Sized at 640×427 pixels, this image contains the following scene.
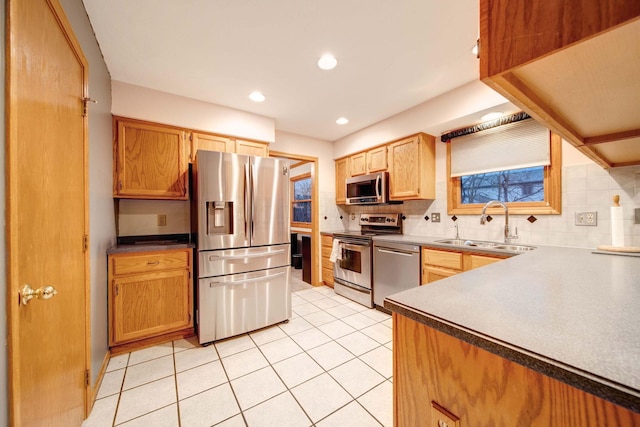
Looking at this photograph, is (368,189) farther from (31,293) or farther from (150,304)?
(31,293)

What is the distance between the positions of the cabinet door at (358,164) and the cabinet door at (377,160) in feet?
0.27

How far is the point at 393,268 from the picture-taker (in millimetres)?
2830

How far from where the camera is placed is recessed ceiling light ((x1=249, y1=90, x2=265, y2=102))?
259 centimetres

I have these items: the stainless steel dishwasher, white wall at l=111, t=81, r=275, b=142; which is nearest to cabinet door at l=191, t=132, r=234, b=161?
white wall at l=111, t=81, r=275, b=142

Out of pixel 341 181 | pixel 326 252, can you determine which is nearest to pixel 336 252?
pixel 326 252

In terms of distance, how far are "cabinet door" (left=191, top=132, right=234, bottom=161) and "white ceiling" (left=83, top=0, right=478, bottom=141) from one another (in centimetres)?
41

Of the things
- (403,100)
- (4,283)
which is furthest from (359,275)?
(4,283)

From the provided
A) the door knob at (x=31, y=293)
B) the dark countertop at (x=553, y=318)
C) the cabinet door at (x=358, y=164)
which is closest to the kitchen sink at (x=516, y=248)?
the dark countertop at (x=553, y=318)

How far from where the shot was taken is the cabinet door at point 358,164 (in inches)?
147

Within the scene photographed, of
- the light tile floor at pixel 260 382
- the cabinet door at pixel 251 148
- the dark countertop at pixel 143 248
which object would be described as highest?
the cabinet door at pixel 251 148

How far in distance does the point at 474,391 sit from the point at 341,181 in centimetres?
376

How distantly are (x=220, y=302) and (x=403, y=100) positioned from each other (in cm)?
297

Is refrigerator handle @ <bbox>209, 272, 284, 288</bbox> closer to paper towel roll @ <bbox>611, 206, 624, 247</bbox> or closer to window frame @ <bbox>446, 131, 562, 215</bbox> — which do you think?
window frame @ <bbox>446, 131, 562, 215</bbox>

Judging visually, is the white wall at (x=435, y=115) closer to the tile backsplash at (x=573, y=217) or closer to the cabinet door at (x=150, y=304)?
the tile backsplash at (x=573, y=217)
